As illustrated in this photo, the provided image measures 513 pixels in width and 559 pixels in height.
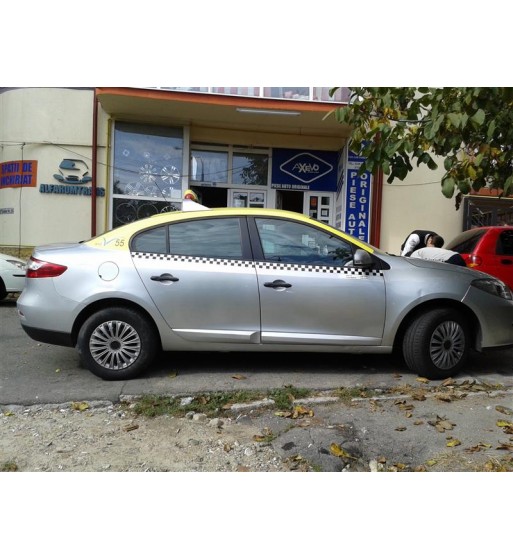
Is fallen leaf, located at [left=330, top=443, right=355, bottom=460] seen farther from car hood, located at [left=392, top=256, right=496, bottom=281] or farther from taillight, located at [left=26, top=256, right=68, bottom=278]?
taillight, located at [left=26, top=256, right=68, bottom=278]

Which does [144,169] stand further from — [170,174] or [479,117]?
[479,117]

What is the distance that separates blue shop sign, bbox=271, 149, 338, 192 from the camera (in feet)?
37.5

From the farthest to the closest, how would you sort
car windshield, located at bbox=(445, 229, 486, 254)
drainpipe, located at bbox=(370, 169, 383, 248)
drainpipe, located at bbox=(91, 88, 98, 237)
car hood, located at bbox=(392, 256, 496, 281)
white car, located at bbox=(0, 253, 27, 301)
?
1. drainpipe, located at bbox=(370, 169, 383, 248)
2. drainpipe, located at bbox=(91, 88, 98, 237)
3. white car, located at bbox=(0, 253, 27, 301)
4. car windshield, located at bbox=(445, 229, 486, 254)
5. car hood, located at bbox=(392, 256, 496, 281)

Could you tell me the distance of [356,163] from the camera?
10.6 meters

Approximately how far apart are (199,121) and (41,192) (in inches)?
156

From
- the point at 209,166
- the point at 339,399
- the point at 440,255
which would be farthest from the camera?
the point at 209,166

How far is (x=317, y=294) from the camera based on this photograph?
4129mm

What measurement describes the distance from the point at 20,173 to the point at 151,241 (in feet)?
25.6

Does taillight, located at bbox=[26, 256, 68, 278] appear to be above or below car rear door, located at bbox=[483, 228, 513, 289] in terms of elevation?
below

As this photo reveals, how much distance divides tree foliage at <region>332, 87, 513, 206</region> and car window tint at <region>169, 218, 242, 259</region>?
1.49 meters

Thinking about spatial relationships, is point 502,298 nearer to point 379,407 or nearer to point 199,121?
point 379,407

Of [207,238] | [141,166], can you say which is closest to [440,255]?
[207,238]

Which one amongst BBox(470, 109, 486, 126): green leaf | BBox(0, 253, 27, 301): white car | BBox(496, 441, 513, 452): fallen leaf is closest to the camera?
BBox(496, 441, 513, 452): fallen leaf

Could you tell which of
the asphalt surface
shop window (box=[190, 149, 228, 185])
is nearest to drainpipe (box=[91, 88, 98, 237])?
shop window (box=[190, 149, 228, 185])
